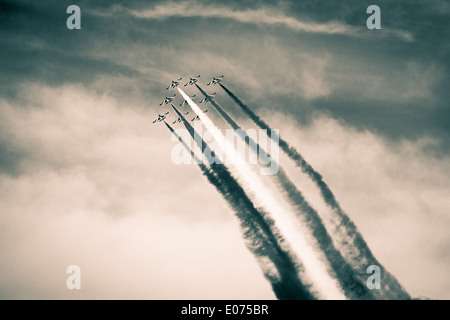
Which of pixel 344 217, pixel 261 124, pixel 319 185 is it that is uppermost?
pixel 261 124

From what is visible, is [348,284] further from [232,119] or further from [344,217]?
[232,119]
